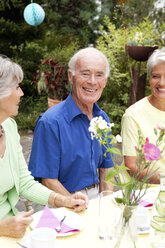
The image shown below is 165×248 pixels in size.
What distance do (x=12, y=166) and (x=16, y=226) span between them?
552 mm

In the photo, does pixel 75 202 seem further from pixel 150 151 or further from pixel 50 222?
pixel 150 151

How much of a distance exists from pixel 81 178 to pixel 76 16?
10313 millimetres

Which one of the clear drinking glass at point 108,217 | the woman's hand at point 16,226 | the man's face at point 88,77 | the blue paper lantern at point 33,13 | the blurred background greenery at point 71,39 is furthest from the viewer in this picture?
the blurred background greenery at point 71,39

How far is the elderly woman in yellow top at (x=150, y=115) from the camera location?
2391mm

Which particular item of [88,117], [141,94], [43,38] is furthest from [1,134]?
[43,38]

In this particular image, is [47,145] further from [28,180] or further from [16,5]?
[16,5]

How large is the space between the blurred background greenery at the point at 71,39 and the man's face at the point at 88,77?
8.97 ft

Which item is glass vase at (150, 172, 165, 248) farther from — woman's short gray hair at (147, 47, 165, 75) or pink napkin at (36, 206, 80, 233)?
woman's short gray hair at (147, 47, 165, 75)

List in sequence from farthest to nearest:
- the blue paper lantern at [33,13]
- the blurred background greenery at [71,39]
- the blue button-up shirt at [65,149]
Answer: the blurred background greenery at [71,39] → the blue paper lantern at [33,13] → the blue button-up shirt at [65,149]

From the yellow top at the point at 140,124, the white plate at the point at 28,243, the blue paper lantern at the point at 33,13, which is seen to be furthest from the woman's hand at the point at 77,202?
the blue paper lantern at the point at 33,13

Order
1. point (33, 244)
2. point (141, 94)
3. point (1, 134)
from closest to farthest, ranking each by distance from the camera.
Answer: point (33, 244) < point (1, 134) < point (141, 94)

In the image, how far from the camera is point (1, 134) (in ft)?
6.30

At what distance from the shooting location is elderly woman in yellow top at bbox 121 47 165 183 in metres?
2.39

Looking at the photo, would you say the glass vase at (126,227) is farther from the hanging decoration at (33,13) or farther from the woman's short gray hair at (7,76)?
the hanging decoration at (33,13)
